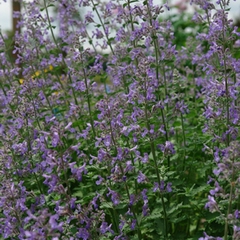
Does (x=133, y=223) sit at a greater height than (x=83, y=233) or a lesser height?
lesser

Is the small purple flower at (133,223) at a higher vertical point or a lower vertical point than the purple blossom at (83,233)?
lower

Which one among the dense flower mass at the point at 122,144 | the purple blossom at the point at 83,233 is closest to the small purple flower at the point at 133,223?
the dense flower mass at the point at 122,144

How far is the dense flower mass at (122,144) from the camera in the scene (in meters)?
4.39

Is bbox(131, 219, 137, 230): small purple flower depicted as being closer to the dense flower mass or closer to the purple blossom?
the dense flower mass

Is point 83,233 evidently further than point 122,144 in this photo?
No

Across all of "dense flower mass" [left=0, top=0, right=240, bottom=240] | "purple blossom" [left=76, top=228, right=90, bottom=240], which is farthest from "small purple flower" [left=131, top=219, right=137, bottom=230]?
"purple blossom" [left=76, top=228, right=90, bottom=240]

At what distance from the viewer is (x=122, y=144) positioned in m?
4.99

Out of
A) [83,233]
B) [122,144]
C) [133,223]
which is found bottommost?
[133,223]

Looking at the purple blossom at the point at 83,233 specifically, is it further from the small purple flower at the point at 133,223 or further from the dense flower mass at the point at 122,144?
the small purple flower at the point at 133,223

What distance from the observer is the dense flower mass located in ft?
14.4

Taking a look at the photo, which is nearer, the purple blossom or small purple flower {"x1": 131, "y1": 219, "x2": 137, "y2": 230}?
the purple blossom

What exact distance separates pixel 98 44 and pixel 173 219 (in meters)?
3.24

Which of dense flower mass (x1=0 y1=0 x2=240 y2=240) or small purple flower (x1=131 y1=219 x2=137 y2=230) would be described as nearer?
dense flower mass (x1=0 y1=0 x2=240 y2=240)

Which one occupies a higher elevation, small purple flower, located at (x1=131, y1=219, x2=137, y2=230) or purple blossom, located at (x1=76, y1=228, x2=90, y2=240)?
purple blossom, located at (x1=76, y1=228, x2=90, y2=240)
